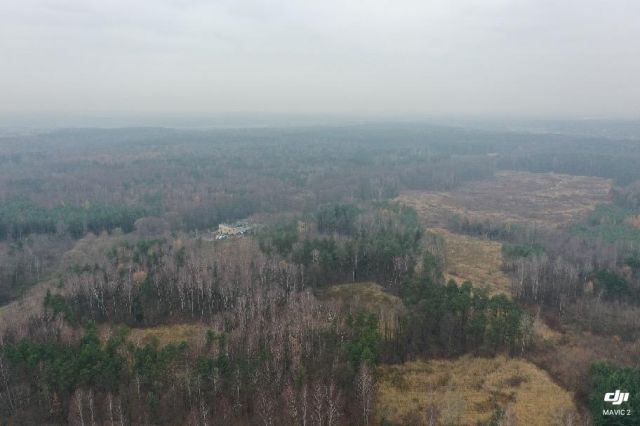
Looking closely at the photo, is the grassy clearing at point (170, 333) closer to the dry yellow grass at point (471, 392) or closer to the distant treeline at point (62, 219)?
the dry yellow grass at point (471, 392)

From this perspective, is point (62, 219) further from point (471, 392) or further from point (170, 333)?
point (471, 392)

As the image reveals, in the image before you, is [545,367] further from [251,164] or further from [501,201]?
[251,164]

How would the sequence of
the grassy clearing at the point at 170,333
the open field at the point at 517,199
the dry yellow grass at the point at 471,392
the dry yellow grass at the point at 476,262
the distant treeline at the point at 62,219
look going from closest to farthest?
the dry yellow grass at the point at 471,392
the grassy clearing at the point at 170,333
the dry yellow grass at the point at 476,262
the distant treeline at the point at 62,219
the open field at the point at 517,199

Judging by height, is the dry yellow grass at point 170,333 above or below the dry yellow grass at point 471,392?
above

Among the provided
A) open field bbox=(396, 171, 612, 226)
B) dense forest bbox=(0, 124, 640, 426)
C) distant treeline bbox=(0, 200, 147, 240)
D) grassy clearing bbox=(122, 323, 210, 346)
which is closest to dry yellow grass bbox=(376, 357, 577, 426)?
dense forest bbox=(0, 124, 640, 426)

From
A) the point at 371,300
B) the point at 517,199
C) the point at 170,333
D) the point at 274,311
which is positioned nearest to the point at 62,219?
the point at 170,333

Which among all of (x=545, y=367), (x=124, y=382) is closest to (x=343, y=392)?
(x=124, y=382)

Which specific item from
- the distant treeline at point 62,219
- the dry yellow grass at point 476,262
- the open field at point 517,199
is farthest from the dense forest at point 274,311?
the open field at point 517,199
